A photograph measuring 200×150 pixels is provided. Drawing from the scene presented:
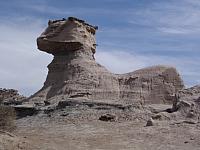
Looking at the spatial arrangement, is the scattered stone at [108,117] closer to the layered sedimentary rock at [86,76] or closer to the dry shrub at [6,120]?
the layered sedimentary rock at [86,76]

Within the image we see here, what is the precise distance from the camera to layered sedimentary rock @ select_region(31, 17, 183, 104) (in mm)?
41719

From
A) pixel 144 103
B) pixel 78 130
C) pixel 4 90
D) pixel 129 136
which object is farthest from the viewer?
pixel 4 90

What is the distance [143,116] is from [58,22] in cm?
1585

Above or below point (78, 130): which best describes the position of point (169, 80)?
above

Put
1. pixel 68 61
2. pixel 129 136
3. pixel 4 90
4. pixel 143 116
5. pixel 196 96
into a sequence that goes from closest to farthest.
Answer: pixel 129 136 < pixel 196 96 < pixel 143 116 < pixel 68 61 < pixel 4 90

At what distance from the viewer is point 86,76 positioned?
4247 cm

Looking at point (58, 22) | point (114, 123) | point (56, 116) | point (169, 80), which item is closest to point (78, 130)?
point (114, 123)

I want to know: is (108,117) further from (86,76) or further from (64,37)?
(64,37)

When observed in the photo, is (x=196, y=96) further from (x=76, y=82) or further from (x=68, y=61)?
(x=68, y=61)

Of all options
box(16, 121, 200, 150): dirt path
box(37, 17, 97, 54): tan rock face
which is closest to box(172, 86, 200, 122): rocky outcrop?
box(16, 121, 200, 150): dirt path

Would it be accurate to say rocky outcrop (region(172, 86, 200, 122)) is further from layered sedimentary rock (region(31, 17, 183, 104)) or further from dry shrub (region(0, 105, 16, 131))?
dry shrub (region(0, 105, 16, 131))

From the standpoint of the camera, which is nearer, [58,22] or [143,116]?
[143,116]

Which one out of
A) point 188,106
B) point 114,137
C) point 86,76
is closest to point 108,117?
point 188,106

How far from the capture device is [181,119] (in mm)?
29094
